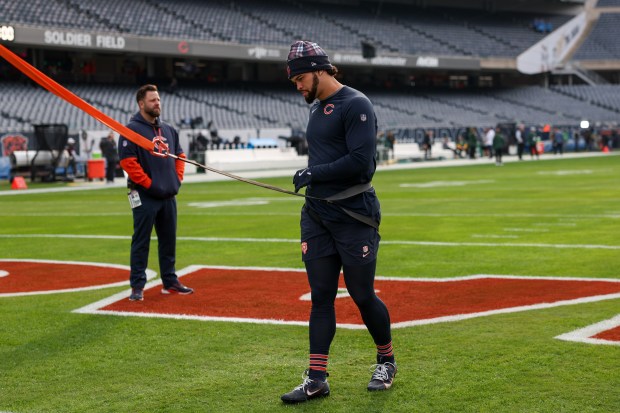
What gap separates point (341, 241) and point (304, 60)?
41.9 inches

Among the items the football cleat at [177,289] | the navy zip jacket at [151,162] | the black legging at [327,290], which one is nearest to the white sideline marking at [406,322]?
the football cleat at [177,289]

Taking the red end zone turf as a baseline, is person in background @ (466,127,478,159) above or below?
above

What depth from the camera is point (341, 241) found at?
17.4 feet

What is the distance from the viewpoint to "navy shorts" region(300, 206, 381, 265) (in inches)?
208

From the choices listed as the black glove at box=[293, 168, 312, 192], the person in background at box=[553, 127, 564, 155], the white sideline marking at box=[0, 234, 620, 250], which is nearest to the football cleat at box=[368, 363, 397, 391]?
the black glove at box=[293, 168, 312, 192]

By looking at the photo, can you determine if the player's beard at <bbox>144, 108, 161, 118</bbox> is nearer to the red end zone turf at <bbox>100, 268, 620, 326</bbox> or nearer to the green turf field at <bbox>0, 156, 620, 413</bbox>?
the red end zone turf at <bbox>100, 268, 620, 326</bbox>

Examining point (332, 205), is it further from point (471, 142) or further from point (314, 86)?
point (471, 142)

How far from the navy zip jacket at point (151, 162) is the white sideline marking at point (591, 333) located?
3.86 m

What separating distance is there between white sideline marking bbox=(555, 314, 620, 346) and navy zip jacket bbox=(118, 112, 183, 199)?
12.7 ft

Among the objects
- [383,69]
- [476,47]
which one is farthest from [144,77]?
[476,47]

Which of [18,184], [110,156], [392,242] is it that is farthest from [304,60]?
[110,156]

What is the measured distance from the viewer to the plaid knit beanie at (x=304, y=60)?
17.1 ft

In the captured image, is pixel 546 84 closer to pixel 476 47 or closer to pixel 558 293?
pixel 476 47

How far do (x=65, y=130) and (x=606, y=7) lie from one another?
59904 mm
